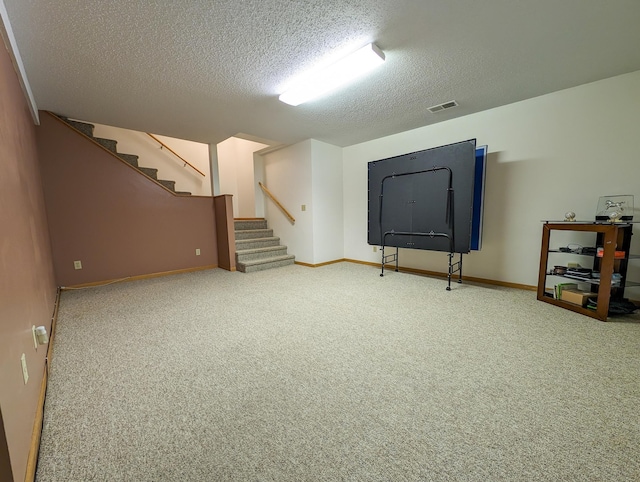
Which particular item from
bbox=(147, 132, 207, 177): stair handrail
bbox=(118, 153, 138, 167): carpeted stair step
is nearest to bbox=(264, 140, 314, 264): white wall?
bbox=(147, 132, 207, 177): stair handrail

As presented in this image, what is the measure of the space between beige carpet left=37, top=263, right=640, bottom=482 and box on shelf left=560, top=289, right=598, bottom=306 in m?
0.18

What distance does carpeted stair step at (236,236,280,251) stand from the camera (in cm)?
466

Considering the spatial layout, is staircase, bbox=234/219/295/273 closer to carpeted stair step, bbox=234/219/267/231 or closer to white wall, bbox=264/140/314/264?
carpeted stair step, bbox=234/219/267/231

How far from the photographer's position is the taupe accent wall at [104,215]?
124 inches

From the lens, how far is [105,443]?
40.3 inches

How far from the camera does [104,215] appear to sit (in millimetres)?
3482

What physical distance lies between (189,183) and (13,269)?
16.0ft

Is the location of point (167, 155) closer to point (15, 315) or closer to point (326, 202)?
point (326, 202)

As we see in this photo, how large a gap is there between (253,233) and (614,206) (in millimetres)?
5127

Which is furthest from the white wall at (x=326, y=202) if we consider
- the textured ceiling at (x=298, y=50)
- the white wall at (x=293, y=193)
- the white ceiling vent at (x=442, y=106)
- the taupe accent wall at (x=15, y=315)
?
the taupe accent wall at (x=15, y=315)

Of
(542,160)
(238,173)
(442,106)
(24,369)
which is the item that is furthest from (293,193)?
(24,369)

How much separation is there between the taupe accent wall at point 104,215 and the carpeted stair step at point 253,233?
0.83 meters

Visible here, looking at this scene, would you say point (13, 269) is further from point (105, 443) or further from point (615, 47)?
point (615, 47)

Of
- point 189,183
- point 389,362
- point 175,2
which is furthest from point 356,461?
point 189,183
